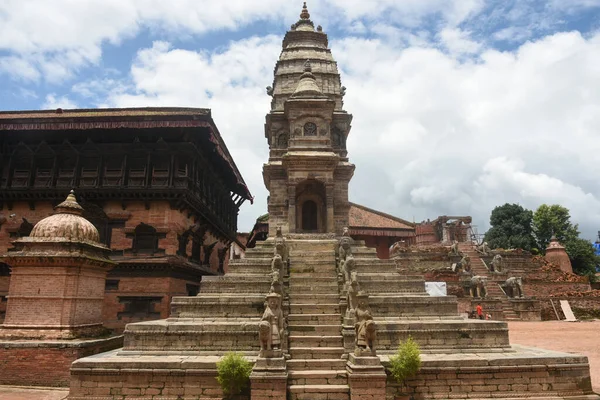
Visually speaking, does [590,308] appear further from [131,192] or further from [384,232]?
[131,192]

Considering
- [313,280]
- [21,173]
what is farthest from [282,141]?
[21,173]

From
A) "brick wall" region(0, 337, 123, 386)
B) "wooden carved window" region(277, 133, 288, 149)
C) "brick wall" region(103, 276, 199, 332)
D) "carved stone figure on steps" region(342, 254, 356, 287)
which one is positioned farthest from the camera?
"wooden carved window" region(277, 133, 288, 149)

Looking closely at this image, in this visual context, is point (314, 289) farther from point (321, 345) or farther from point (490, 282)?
point (490, 282)

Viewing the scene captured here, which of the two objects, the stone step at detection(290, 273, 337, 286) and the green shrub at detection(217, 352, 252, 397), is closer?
the green shrub at detection(217, 352, 252, 397)

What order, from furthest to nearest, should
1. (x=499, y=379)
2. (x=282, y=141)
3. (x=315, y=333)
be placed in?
(x=282, y=141)
(x=315, y=333)
(x=499, y=379)

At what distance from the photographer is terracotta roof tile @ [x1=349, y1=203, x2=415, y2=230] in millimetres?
38406

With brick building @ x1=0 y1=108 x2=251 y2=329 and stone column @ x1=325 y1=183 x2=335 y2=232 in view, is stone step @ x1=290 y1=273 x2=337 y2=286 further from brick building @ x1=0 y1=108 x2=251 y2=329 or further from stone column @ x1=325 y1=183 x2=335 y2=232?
brick building @ x1=0 y1=108 x2=251 y2=329

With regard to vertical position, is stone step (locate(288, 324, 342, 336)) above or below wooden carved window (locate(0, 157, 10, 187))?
below

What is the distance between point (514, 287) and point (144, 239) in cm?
2475

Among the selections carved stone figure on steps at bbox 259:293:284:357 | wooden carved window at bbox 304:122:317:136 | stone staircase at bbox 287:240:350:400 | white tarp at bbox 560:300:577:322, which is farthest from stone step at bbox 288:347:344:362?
white tarp at bbox 560:300:577:322

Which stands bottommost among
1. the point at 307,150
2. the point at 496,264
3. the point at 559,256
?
the point at 496,264

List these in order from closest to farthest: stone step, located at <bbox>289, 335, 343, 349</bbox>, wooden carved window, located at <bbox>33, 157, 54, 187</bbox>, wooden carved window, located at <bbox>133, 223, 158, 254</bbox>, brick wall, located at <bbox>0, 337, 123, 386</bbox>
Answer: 1. stone step, located at <bbox>289, 335, 343, 349</bbox>
2. brick wall, located at <bbox>0, 337, 123, 386</bbox>
3. wooden carved window, located at <bbox>133, 223, 158, 254</bbox>
4. wooden carved window, located at <bbox>33, 157, 54, 187</bbox>

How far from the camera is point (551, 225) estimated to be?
5097 cm

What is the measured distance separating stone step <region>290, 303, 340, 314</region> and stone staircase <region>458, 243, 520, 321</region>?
1948 cm
